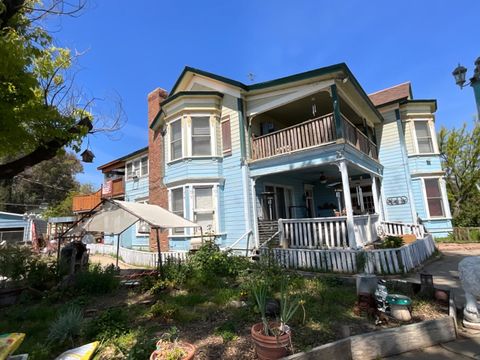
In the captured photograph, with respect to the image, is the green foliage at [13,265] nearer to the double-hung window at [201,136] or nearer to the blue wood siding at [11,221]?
the double-hung window at [201,136]

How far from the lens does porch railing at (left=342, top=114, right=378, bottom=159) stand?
1047 centimetres

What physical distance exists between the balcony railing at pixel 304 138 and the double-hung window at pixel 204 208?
2.70 metres

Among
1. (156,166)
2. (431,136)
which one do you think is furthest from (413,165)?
(156,166)

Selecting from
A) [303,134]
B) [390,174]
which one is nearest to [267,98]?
[303,134]

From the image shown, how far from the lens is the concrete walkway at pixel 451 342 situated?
3.89 meters

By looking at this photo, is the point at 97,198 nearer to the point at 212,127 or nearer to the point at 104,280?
the point at 212,127

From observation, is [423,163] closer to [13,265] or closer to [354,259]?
[354,259]

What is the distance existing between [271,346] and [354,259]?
5923mm

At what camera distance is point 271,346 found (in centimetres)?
350

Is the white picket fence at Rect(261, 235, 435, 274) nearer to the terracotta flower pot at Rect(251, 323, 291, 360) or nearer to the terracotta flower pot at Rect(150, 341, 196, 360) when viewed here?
the terracotta flower pot at Rect(251, 323, 291, 360)

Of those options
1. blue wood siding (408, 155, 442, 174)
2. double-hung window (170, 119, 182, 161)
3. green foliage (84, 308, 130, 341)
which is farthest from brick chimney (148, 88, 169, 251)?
blue wood siding (408, 155, 442, 174)

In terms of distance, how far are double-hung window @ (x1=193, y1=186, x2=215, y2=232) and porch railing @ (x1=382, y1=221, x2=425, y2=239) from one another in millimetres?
7971

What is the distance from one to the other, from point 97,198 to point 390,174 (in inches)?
885

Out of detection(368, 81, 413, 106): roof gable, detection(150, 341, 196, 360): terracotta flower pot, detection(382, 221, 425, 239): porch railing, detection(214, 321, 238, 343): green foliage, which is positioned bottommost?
detection(214, 321, 238, 343): green foliage
